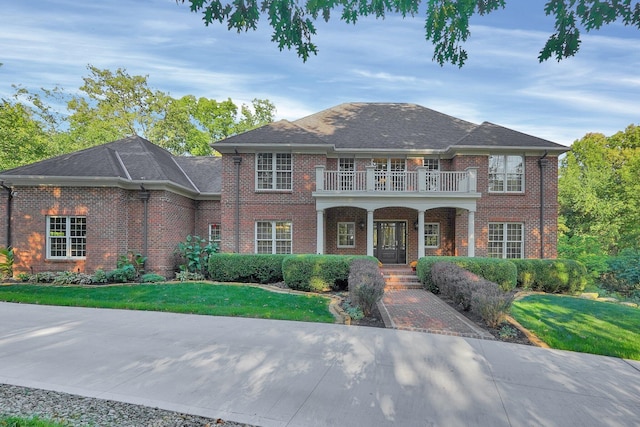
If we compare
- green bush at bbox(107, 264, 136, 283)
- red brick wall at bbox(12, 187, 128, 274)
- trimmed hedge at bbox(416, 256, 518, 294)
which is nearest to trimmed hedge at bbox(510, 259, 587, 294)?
trimmed hedge at bbox(416, 256, 518, 294)

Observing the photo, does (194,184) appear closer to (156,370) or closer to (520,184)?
(156,370)

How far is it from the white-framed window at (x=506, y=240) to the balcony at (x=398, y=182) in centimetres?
260

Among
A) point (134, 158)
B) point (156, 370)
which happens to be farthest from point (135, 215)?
point (156, 370)

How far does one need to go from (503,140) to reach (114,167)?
1678 cm

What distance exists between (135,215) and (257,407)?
41.4ft

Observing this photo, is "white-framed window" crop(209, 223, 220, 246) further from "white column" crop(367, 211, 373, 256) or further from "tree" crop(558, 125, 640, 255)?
"tree" crop(558, 125, 640, 255)

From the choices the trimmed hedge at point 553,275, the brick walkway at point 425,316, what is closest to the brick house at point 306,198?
the trimmed hedge at point 553,275

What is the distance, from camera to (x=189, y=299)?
9188 mm

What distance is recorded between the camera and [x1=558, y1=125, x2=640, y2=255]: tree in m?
24.8

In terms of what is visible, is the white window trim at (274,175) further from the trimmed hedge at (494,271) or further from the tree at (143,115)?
the tree at (143,115)

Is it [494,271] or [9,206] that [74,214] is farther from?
[494,271]

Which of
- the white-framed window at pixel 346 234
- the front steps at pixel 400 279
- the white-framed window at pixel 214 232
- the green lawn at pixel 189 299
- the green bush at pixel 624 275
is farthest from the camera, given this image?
the white-framed window at pixel 214 232

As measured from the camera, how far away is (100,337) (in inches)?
229

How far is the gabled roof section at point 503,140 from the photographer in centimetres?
1408
